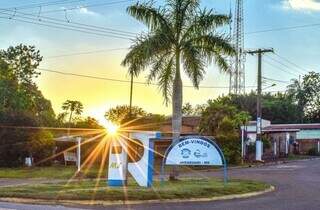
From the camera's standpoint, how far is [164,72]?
93.9 ft

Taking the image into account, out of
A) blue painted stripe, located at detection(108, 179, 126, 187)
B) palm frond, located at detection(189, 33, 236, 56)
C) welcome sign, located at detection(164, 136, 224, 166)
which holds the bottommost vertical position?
blue painted stripe, located at detection(108, 179, 126, 187)

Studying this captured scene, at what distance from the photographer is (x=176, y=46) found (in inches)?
1118

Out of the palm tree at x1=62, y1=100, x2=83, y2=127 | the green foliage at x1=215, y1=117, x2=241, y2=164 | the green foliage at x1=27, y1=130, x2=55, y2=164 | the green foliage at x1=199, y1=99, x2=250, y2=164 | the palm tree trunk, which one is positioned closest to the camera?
the palm tree trunk

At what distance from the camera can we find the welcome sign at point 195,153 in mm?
26250

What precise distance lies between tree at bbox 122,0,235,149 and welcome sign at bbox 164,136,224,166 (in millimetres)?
1593

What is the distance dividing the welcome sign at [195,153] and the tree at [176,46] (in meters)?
1.59

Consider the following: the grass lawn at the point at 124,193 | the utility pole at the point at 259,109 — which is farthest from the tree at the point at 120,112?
the grass lawn at the point at 124,193

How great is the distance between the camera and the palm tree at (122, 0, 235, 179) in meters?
28.0

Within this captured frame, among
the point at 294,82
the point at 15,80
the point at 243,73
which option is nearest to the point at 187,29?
the point at 15,80

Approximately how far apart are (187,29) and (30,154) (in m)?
29.2

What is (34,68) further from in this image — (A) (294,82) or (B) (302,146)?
(A) (294,82)

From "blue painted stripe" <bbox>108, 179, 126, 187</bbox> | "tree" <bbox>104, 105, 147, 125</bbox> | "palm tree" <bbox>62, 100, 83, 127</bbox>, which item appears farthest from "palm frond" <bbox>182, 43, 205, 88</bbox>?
"palm tree" <bbox>62, 100, 83, 127</bbox>

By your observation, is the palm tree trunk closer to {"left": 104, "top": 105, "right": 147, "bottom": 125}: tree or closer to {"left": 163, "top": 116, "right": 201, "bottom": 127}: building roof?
{"left": 163, "top": 116, "right": 201, "bottom": 127}: building roof

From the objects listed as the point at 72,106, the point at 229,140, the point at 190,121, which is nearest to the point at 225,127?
the point at 229,140
